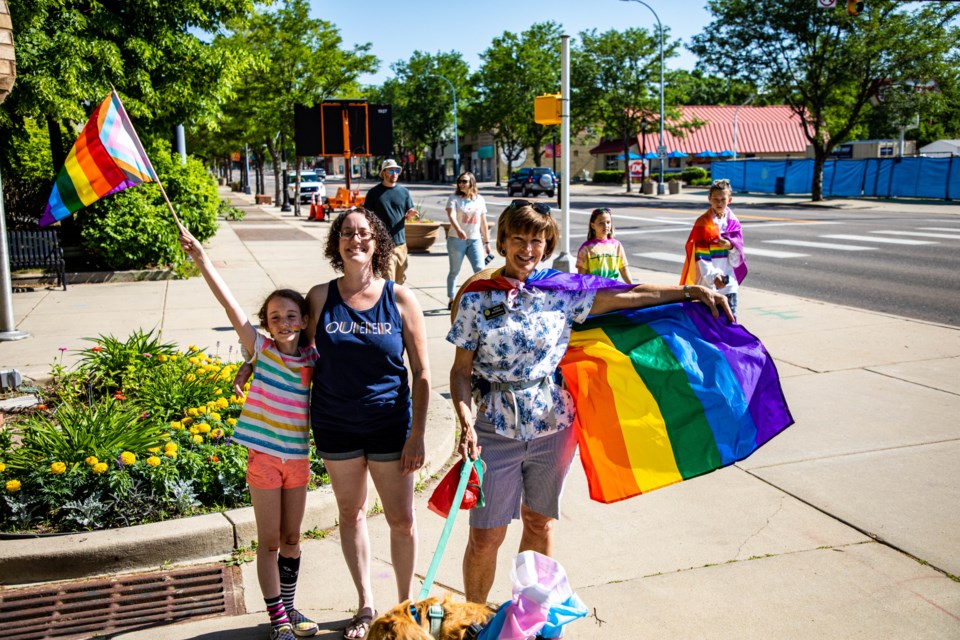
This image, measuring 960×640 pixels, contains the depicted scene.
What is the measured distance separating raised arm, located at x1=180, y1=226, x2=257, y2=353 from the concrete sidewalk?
4.05 feet

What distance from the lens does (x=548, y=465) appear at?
328 cm

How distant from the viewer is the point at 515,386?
3.21 meters

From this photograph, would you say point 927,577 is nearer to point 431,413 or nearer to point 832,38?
point 431,413

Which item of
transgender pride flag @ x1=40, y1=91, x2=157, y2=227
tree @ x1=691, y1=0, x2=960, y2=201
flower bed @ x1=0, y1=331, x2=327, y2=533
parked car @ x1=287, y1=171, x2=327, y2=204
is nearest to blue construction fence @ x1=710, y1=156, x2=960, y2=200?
tree @ x1=691, y1=0, x2=960, y2=201

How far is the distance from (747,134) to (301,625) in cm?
7029

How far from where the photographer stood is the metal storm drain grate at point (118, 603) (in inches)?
142

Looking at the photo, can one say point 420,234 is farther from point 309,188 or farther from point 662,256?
point 309,188

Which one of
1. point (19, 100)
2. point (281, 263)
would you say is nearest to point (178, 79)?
point (19, 100)

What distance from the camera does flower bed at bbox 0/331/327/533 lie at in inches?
169

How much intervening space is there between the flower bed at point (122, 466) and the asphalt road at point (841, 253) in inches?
336

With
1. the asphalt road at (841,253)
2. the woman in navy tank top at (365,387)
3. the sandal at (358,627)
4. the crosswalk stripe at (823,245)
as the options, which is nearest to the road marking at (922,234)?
the asphalt road at (841,253)

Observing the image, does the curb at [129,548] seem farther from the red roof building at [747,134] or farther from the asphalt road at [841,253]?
the red roof building at [747,134]

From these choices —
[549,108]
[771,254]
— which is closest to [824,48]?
[771,254]

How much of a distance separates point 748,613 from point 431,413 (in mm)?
3017
